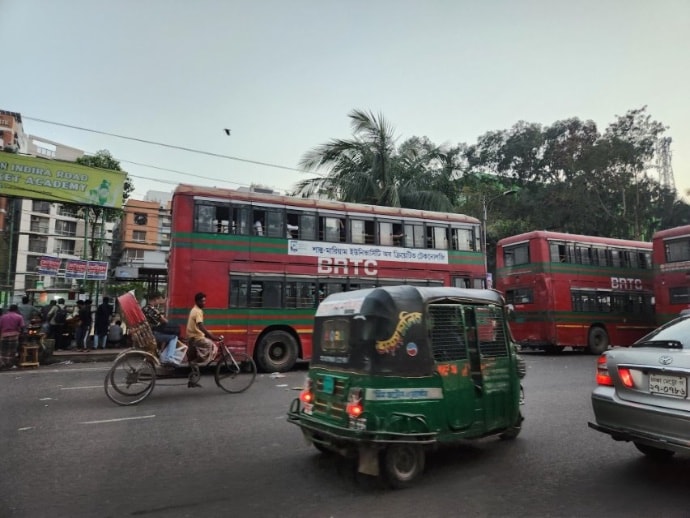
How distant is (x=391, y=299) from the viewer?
4270mm

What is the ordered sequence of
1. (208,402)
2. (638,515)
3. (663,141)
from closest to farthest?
(638,515)
(208,402)
(663,141)

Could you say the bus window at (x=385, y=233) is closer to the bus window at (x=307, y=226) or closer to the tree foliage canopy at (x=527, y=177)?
the bus window at (x=307, y=226)

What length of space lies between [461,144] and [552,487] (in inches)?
1687

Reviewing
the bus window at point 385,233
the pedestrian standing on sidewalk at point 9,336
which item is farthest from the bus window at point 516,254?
the pedestrian standing on sidewalk at point 9,336

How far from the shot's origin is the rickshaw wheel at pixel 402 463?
13.0 feet

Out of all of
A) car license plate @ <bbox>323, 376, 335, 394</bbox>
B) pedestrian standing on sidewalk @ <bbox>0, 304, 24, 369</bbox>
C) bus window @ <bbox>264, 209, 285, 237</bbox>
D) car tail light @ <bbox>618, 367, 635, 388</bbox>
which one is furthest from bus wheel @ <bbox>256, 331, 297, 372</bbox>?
car tail light @ <bbox>618, 367, 635, 388</bbox>

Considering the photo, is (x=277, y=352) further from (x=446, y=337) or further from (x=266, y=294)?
(x=446, y=337)

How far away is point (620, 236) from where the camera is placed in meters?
30.6

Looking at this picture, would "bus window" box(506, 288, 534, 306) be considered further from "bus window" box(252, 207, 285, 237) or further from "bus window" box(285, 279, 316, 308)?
"bus window" box(252, 207, 285, 237)

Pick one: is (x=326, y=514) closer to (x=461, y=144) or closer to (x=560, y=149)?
(x=560, y=149)

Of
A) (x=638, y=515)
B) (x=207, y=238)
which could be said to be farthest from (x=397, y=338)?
(x=207, y=238)

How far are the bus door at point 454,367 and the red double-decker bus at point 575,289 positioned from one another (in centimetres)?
1322

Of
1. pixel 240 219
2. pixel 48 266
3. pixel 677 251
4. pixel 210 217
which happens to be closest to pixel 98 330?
pixel 48 266

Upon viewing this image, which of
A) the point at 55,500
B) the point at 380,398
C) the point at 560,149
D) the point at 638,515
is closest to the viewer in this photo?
the point at 638,515
